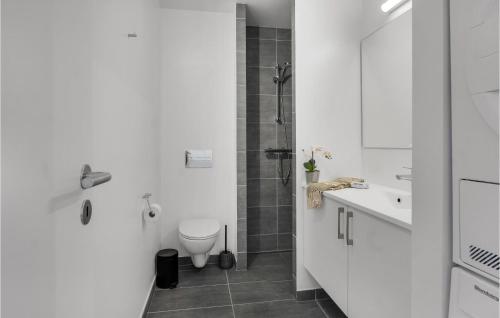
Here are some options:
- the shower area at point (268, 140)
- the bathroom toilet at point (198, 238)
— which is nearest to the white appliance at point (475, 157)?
the bathroom toilet at point (198, 238)

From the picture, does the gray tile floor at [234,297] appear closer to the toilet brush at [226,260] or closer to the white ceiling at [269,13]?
the toilet brush at [226,260]

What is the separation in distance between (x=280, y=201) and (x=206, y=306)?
1516 millimetres

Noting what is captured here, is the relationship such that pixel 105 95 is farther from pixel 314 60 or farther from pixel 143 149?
pixel 314 60

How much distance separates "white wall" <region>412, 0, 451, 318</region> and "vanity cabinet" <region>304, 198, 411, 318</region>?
561mm

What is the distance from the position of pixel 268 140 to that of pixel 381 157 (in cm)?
137

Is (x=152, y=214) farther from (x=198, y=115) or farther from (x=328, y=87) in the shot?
(x=328, y=87)

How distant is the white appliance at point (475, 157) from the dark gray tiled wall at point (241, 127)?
2.34 meters

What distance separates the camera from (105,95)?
1.29 meters

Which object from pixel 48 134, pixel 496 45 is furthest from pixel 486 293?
pixel 48 134

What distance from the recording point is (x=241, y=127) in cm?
291

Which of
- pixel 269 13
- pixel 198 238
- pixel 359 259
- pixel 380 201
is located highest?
pixel 269 13

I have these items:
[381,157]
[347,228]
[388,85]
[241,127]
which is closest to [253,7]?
[241,127]

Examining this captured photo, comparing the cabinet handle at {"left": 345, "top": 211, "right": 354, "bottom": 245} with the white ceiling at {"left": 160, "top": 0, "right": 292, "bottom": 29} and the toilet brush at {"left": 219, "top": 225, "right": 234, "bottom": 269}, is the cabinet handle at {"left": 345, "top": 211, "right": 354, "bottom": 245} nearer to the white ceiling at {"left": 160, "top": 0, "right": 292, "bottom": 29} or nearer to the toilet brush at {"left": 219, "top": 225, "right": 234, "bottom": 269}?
the toilet brush at {"left": 219, "top": 225, "right": 234, "bottom": 269}

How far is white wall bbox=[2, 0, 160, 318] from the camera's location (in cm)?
63
